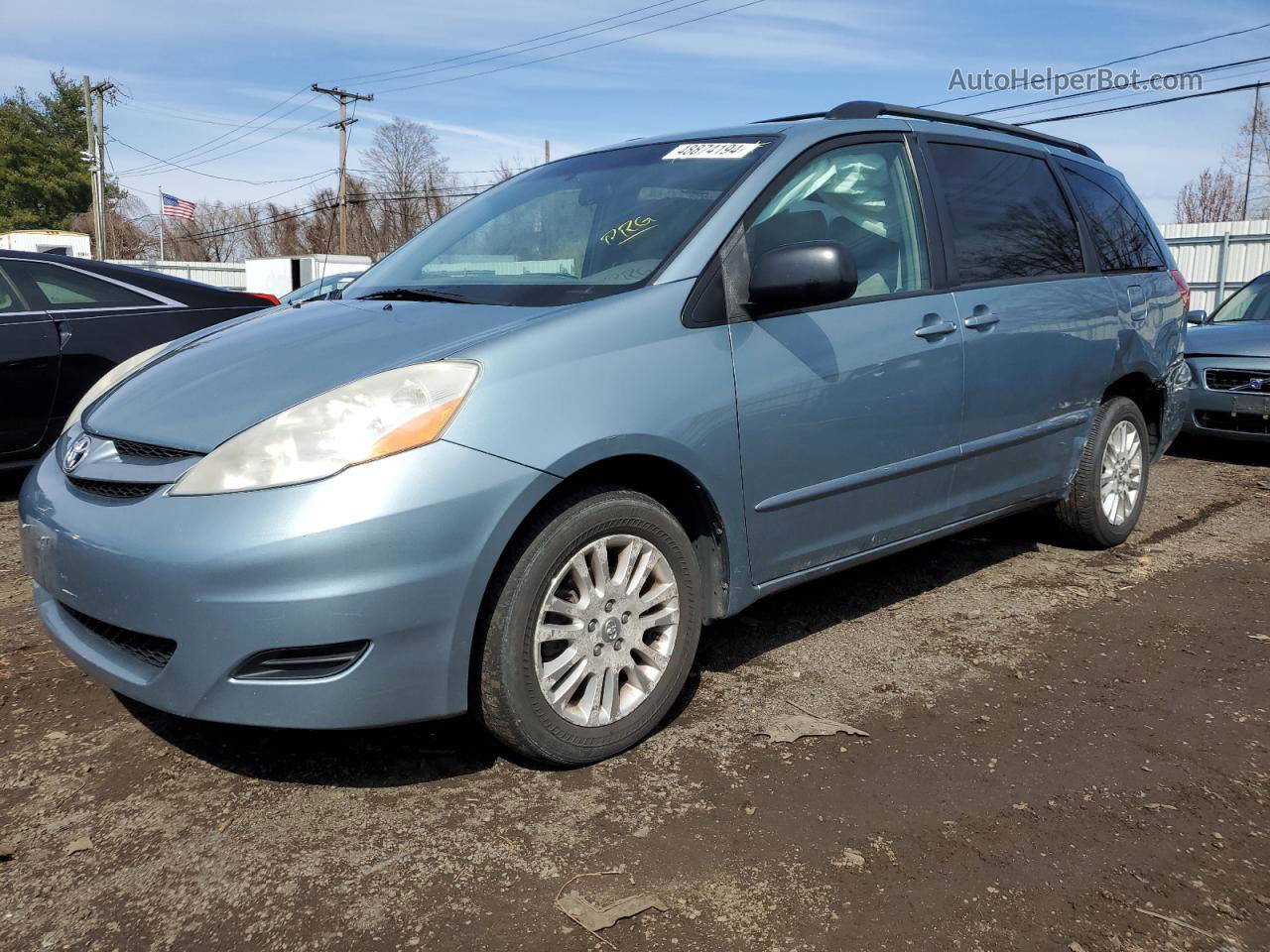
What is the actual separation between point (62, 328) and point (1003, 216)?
4955 millimetres

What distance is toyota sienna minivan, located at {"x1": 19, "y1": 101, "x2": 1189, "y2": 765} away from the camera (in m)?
2.35

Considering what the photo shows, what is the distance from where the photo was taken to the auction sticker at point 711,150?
11.1 ft

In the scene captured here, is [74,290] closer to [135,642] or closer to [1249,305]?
[135,642]

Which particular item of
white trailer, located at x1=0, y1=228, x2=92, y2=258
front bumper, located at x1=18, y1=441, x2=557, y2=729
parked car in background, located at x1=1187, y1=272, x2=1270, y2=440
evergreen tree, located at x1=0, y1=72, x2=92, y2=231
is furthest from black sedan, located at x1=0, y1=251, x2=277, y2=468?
evergreen tree, located at x1=0, y1=72, x2=92, y2=231

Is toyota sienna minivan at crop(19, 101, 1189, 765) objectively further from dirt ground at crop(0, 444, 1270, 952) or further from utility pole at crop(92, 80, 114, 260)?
utility pole at crop(92, 80, 114, 260)

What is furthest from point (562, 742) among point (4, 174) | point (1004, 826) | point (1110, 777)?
point (4, 174)

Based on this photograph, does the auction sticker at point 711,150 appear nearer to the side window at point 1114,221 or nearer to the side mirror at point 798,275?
the side mirror at point 798,275

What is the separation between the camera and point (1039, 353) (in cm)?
410

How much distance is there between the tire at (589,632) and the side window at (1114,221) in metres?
2.92

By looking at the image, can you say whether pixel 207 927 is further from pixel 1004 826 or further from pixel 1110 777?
pixel 1110 777

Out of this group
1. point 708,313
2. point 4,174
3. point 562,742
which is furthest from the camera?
point 4,174

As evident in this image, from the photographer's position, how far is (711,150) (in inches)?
136

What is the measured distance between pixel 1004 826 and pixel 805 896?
0.60 m

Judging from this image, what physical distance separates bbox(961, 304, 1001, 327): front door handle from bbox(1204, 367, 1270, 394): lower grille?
4688 mm
